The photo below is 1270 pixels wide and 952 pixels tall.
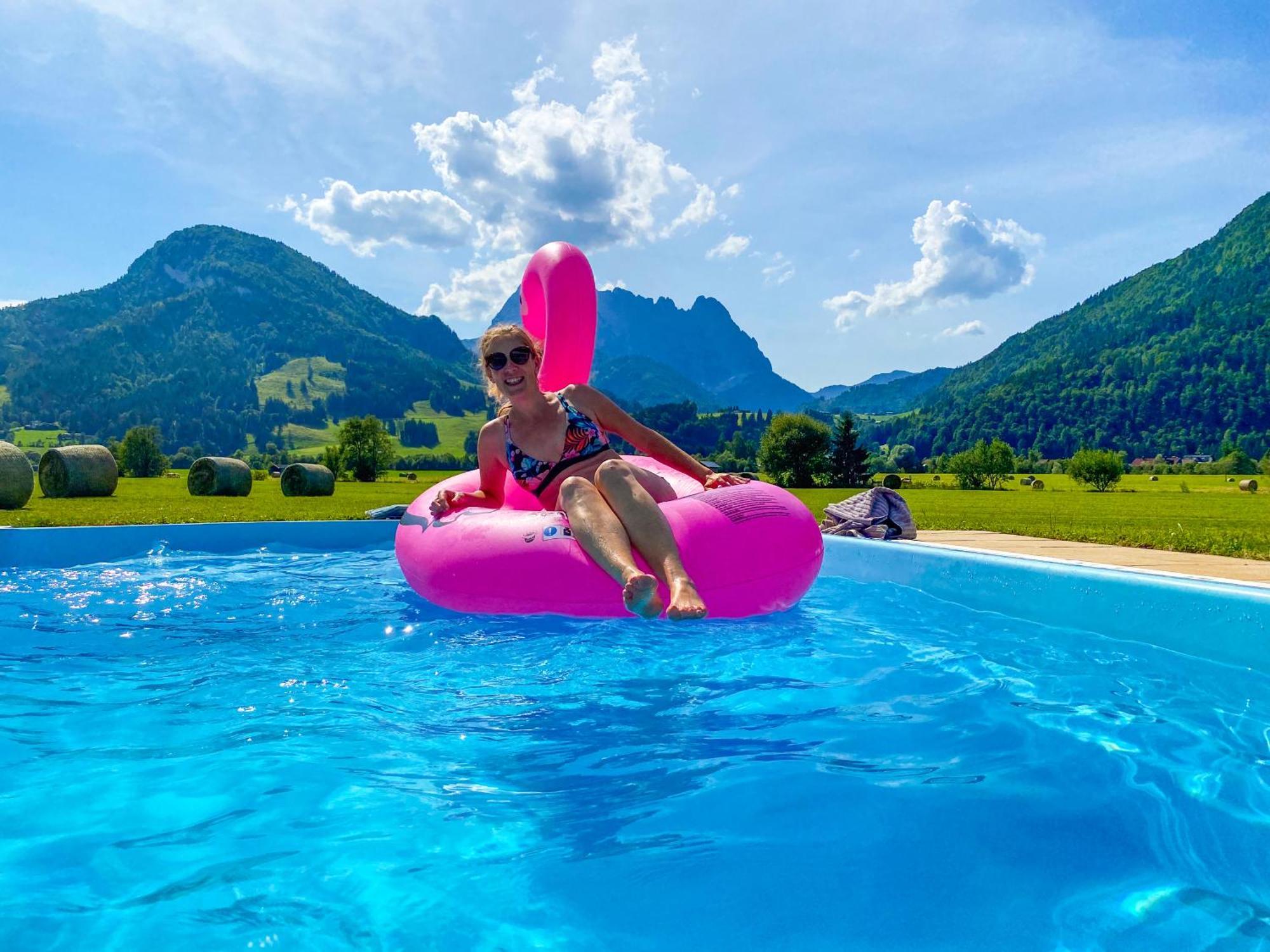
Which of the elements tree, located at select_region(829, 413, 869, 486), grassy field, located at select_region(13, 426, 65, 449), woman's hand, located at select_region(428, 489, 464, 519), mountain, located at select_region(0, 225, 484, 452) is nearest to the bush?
tree, located at select_region(829, 413, 869, 486)

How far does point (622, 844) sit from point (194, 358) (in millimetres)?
182002

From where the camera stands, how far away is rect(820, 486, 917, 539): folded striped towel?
24.8 feet

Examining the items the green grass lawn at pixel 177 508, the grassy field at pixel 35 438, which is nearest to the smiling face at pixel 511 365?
the green grass lawn at pixel 177 508

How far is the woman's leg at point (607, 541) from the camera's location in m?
3.01

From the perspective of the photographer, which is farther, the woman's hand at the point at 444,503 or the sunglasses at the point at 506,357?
the woman's hand at the point at 444,503

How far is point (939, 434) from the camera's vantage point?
137m

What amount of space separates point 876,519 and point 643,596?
5136 mm

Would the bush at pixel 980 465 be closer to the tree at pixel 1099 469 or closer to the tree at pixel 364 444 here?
the tree at pixel 1099 469

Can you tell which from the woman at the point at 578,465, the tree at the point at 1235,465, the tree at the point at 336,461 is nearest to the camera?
the woman at the point at 578,465

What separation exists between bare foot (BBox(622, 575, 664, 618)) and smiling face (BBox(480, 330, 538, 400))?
5.53 ft

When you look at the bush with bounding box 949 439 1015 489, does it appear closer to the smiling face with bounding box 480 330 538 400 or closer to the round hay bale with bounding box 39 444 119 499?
the round hay bale with bounding box 39 444 119 499

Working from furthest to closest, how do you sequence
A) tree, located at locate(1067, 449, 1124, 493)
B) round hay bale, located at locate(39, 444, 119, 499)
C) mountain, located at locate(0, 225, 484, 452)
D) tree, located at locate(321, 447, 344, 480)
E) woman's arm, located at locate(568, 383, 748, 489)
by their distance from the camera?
mountain, located at locate(0, 225, 484, 452) < tree, located at locate(321, 447, 344, 480) < tree, located at locate(1067, 449, 1124, 493) < round hay bale, located at locate(39, 444, 119, 499) < woman's arm, located at locate(568, 383, 748, 489)

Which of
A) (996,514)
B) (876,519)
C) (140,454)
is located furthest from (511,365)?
(140,454)

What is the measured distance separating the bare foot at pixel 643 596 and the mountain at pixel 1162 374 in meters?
125
